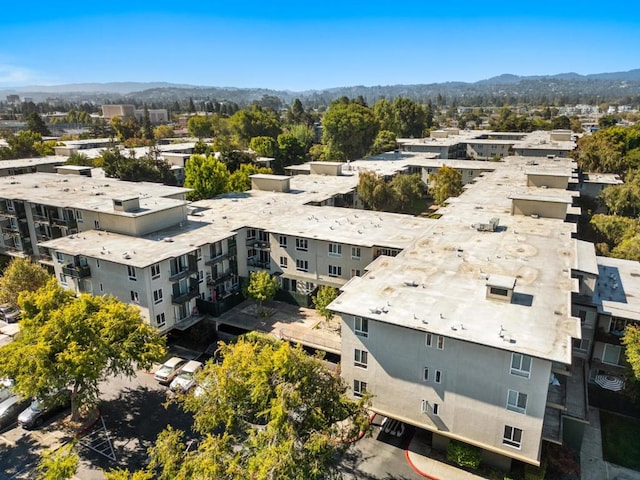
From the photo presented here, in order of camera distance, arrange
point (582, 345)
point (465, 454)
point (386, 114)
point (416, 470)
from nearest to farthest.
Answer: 1. point (465, 454)
2. point (416, 470)
3. point (582, 345)
4. point (386, 114)

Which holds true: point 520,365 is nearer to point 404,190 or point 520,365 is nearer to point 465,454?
point 465,454

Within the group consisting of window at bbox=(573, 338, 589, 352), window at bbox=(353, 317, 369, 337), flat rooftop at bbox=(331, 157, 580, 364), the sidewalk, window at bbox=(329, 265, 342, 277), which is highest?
flat rooftop at bbox=(331, 157, 580, 364)

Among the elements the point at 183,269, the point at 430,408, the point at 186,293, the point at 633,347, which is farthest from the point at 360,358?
the point at 183,269

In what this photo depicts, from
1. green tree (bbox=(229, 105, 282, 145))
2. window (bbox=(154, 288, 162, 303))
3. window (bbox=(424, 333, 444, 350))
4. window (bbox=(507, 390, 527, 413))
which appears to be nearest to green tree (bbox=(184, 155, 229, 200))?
window (bbox=(154, 288, 162, 303))

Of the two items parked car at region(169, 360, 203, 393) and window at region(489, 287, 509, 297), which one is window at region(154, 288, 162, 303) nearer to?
parked car at region(169, 360, 203, 393)

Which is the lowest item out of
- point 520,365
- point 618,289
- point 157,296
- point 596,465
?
point 596,465

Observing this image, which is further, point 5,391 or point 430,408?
point 5,391

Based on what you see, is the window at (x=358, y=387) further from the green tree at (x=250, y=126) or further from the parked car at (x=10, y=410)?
the green tree at (x=250, y=126)

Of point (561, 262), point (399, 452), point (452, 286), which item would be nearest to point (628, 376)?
point (561, 262)
